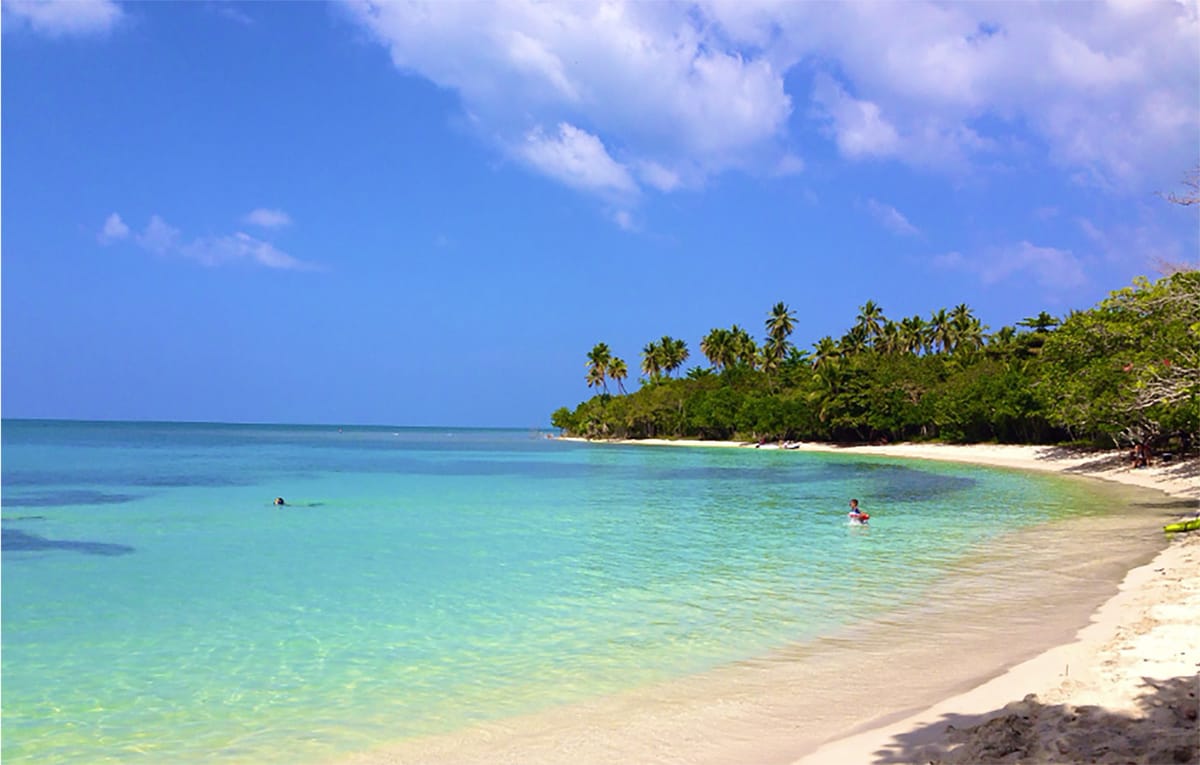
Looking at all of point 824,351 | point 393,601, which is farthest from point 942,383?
point 393,601

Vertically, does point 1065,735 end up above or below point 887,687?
above

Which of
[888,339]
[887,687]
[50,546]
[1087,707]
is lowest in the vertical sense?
[50,546]

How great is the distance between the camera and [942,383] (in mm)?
72312

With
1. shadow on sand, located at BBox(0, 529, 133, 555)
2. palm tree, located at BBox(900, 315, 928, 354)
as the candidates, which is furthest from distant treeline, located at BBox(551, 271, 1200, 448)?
shadow on sand, located at BBox(0, 529, 133, 555)

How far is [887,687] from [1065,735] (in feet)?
8.02

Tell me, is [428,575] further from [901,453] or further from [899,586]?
[901,453]

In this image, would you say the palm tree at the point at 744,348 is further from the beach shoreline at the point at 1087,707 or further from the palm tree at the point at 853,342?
the beach shoreline at the point at 1087,707

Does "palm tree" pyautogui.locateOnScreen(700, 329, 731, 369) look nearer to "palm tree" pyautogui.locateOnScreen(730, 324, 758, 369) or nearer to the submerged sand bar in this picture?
"palm tree" pyautogui.locateOnScreen(730, 324, 758, 369)

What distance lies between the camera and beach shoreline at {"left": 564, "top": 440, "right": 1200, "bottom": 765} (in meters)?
5.39

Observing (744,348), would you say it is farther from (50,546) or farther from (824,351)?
(50,546)

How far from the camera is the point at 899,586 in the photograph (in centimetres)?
1333

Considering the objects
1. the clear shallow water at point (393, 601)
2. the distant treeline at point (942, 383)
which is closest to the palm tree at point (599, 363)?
the distant treeline at point (942, 383)

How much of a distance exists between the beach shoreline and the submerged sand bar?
0.03 metres

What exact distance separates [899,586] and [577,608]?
18.1ft
